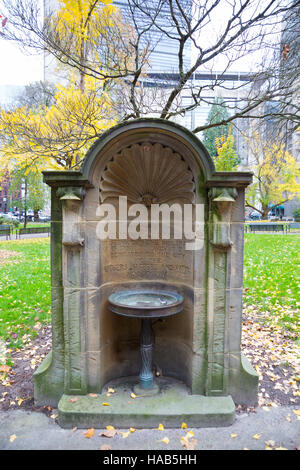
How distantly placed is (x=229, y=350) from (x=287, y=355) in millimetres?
1830

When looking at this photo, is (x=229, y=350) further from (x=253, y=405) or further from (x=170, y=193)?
(x=170, y=193)

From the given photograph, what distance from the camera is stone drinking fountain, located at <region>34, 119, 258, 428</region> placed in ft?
10.5

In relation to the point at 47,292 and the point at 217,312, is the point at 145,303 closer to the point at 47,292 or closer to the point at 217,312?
the point at 217,312

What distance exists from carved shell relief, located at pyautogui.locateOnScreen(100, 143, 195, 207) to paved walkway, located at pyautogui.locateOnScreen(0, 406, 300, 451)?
260 cm

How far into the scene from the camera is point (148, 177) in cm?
393

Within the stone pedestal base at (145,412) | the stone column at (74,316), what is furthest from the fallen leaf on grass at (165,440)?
the stone column at (74,316)

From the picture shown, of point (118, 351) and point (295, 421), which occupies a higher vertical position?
point (118, 351)

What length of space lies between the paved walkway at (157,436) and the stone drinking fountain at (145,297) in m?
0.13

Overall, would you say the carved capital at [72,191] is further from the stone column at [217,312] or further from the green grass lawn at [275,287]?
the green grass lawn at [275,287]

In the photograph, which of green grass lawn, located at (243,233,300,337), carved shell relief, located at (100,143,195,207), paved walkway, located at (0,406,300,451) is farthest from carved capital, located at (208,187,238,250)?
green grass lawn, located at (243,233,300,337)

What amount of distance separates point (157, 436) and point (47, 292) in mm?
5541
